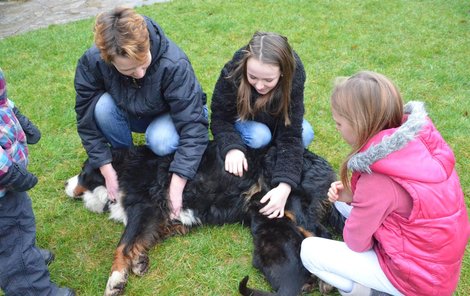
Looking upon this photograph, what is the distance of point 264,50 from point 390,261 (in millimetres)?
1465

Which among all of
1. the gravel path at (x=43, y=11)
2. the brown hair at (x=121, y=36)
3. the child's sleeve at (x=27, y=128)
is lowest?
the gravel path at (x=43, y=11)

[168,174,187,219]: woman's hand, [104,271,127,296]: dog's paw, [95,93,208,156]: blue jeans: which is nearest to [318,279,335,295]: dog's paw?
[168,174,187,219]: woman's hand

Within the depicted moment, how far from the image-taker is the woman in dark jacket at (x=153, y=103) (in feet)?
9.96

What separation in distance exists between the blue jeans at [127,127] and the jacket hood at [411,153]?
5.63 feet

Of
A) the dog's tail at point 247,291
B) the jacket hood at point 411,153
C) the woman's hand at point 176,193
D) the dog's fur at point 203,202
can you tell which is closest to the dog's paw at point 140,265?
the dog's fur at point 203,202

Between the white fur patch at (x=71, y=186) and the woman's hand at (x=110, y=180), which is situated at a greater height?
the woman's hand at (x=110, y=180)

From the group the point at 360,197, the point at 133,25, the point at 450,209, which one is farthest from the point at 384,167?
the point at 133,25

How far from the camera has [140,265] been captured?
9.51 feet

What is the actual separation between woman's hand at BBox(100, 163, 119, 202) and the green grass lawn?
279mm

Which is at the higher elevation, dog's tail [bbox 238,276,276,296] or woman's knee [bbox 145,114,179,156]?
woman's knee [bbox 145,114,179,156]

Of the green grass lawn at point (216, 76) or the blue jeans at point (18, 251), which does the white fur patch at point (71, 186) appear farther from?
the blue jeans at point (18, 251)

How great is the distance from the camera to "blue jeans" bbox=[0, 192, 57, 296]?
231cm

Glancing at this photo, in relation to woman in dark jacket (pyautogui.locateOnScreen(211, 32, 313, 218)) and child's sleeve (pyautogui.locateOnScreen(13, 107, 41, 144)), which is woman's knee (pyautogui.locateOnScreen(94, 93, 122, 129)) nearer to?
child's sleeve (pyautogui.locateOnScreen(13, 107, 41, 144))

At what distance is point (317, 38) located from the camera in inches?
254
